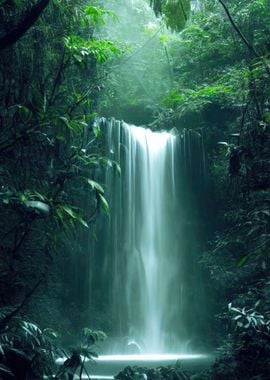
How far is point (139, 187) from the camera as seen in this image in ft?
39.2

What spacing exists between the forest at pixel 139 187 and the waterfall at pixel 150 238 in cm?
3

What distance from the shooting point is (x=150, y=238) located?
11883 mm

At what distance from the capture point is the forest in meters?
5.07

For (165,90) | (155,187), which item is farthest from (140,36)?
(155,187)

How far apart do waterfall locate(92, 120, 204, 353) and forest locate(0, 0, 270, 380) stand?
35 mm

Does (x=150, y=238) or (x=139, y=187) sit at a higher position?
(x=139, y=187)

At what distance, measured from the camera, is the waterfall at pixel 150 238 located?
11.0 m

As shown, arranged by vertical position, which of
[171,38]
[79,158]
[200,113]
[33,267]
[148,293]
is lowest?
[33,267]

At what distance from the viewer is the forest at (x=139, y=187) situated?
5070 millimetres

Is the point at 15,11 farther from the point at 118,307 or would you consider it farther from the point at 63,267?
the point at 118,307

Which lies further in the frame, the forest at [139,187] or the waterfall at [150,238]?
the waterfall at [150,238]

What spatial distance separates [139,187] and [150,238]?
4.52 feet

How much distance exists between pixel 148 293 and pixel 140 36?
9.99 m

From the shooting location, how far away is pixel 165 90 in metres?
15.3
